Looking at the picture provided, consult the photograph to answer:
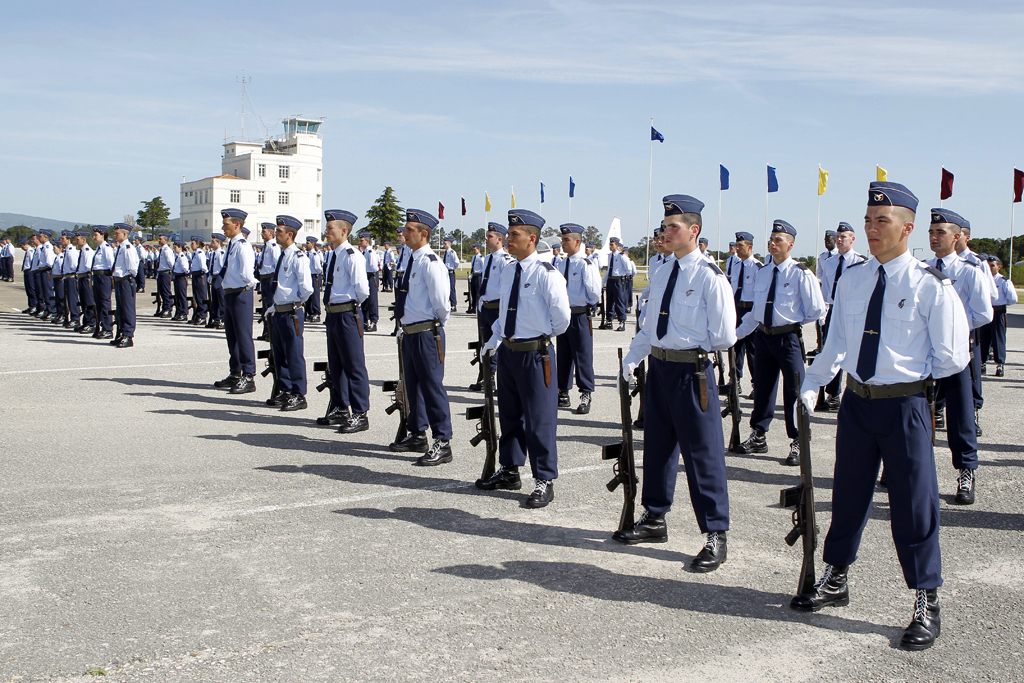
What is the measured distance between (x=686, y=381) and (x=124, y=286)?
1387cm

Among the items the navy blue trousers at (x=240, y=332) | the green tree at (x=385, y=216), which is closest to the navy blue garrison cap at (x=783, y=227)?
the navy blue trousers at (x=240, y=332)

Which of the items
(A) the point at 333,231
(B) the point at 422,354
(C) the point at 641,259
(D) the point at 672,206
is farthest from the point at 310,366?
(C) the point at 641,259

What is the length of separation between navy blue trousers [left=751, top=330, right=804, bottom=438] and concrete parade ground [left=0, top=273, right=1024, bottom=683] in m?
0.44

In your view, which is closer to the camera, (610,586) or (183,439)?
(610,586)

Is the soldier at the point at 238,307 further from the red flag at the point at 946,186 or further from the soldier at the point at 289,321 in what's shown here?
the red flag at the point at 946,186

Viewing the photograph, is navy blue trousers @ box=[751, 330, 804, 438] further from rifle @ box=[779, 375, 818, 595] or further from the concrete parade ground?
rifle @ box=[779, 375, 818, 595]

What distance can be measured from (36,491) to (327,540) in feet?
8.56

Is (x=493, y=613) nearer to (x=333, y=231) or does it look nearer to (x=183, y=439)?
(x=183, y=439)

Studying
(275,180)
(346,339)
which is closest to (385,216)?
(275,180)

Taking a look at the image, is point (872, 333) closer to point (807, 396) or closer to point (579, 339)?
point (807, 396)

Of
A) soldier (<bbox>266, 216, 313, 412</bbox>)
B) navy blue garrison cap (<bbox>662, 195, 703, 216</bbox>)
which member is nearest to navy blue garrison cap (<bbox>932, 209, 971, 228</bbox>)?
navy blue garrison cap (<bbox>662, 195, 703, 216</bbox>)

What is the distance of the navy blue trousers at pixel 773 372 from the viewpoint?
811 cm

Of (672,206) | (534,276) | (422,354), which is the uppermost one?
(672,206)

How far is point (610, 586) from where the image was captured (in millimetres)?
4863
